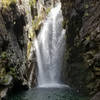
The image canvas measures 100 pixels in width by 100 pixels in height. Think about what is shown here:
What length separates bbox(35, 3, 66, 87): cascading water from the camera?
33.6 m

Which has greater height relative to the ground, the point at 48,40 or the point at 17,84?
the point at 48,40

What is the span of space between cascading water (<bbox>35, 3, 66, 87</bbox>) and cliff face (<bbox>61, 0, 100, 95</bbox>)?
16.8 ft

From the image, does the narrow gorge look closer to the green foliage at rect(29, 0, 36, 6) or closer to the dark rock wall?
the dark rock wall

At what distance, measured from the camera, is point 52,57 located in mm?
36406

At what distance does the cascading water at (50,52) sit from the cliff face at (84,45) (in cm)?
512

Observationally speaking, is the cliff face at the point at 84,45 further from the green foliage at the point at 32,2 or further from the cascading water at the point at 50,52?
the green foliage at the point at 32,2

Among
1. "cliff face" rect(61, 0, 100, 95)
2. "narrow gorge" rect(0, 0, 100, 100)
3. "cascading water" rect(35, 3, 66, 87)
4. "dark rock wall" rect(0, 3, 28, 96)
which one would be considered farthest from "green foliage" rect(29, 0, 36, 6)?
"dark rock wall" rect(0, 3, 28, 96)

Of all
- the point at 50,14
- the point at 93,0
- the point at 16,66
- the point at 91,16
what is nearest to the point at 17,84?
the point at 16,66

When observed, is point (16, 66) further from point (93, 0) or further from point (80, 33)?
point (93, 0)

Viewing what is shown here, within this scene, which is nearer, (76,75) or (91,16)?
(91,16)

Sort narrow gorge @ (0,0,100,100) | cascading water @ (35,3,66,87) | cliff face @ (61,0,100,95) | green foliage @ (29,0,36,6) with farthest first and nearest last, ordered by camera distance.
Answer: green foliage @ (29,0,36,6) → cascading water @ (35,3,66,87) → narrow gorge @ (0,0,100,100) → cliff face @ (61,0,100,95)

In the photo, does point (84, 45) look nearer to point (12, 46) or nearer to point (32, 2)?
point (12, 46)

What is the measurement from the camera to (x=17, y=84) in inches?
958

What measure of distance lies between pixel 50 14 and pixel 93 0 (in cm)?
→ 2623
